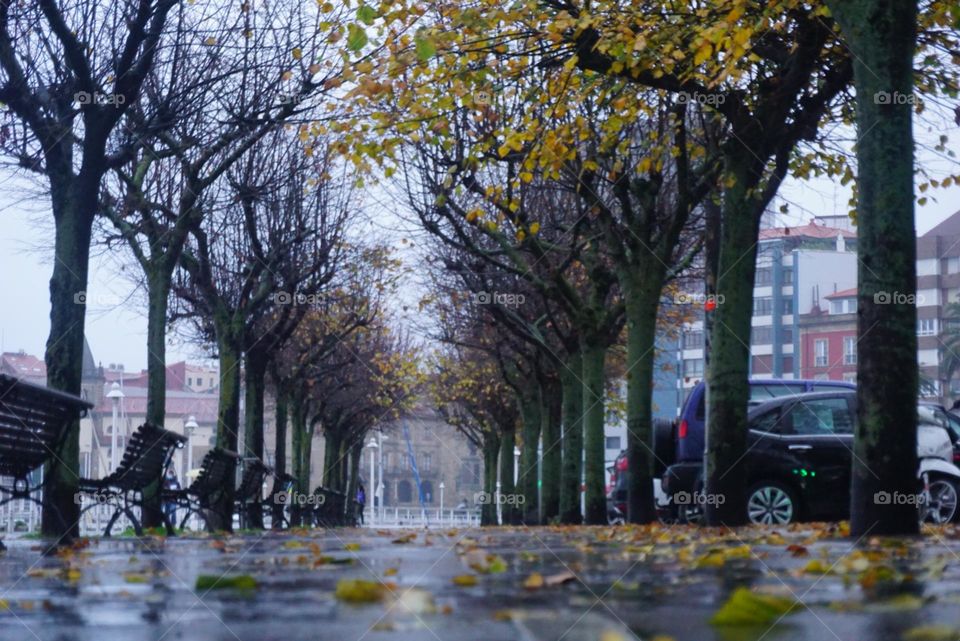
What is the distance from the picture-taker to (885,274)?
8500 mm

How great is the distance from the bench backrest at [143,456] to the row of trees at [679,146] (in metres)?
3.98

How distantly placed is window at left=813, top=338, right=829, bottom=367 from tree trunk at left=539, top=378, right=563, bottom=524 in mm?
71792

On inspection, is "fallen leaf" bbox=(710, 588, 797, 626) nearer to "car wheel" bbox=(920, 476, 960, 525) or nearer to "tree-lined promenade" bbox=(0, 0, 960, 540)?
"tree-lined promenade" bbox=(0, 0, 960, 540)

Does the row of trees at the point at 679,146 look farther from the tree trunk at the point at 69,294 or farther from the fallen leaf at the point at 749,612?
the fallen leaf at the point at 749,612

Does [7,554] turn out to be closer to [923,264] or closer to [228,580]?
[228,580]

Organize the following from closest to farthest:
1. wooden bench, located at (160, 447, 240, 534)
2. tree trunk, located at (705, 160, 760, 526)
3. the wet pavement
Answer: the wet pavement → tree trunk, located at (705, 160, 760, 526) → wooden bench, located at (160, 447, 240, 534)

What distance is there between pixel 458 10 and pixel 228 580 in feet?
37.1

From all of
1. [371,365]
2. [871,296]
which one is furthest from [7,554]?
[371,365]

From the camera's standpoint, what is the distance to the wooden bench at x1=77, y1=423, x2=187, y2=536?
12.1 m

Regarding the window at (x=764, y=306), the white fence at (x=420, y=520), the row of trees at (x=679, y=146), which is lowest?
the white fence at (x=420, y=520)

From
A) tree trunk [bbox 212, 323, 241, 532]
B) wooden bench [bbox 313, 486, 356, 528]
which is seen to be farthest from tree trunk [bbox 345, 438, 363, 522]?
tree trunk [bbox 212, 323, 241, 532]

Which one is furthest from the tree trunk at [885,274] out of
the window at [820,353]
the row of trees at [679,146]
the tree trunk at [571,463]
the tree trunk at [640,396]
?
the window at [820,353]

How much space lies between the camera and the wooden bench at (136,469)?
1212 centimetres

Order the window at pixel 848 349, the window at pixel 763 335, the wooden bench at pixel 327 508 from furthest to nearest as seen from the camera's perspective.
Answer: the window at pixel 763 335
the window at pixel 848 349
the wooden bench at pixel 327 508
